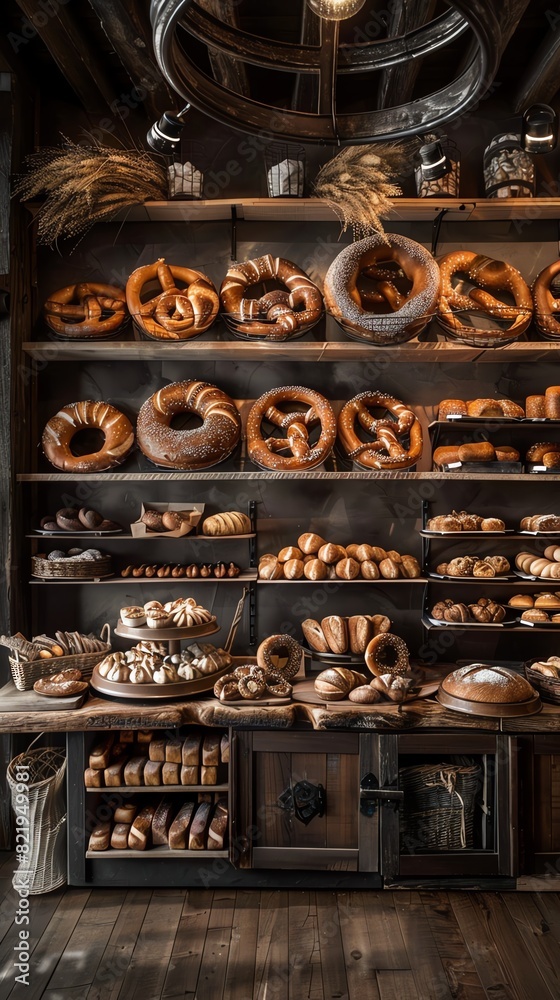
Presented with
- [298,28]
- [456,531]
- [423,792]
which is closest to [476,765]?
[423,792]

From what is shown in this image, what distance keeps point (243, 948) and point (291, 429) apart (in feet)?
6.78

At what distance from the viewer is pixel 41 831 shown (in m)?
2.61

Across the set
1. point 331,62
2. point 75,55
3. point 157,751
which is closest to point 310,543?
point 157,751

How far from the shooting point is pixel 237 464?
3314mm

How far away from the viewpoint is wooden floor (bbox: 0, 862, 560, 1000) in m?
2.07

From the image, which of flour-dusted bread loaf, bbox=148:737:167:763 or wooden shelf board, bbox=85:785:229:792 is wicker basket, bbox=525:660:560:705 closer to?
wooden shelf board, bbox=85:785:229:792

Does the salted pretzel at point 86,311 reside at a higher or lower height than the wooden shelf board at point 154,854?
higher

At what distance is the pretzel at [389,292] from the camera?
293cm

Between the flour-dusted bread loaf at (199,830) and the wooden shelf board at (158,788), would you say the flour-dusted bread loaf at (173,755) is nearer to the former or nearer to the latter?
the wooden shelf board at (158,788)

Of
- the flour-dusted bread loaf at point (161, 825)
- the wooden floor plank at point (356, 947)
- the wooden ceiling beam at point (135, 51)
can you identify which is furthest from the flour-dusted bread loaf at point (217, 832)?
the wooden ceiling beam at point (135, 51)

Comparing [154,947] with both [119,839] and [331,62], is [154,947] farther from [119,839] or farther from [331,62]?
[331,62]

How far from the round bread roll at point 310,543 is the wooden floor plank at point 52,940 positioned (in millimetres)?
1667

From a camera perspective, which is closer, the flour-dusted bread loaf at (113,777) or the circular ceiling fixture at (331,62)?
the circular ceiling fixture at (331,62)

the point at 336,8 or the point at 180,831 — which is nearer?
the point at 336,8
